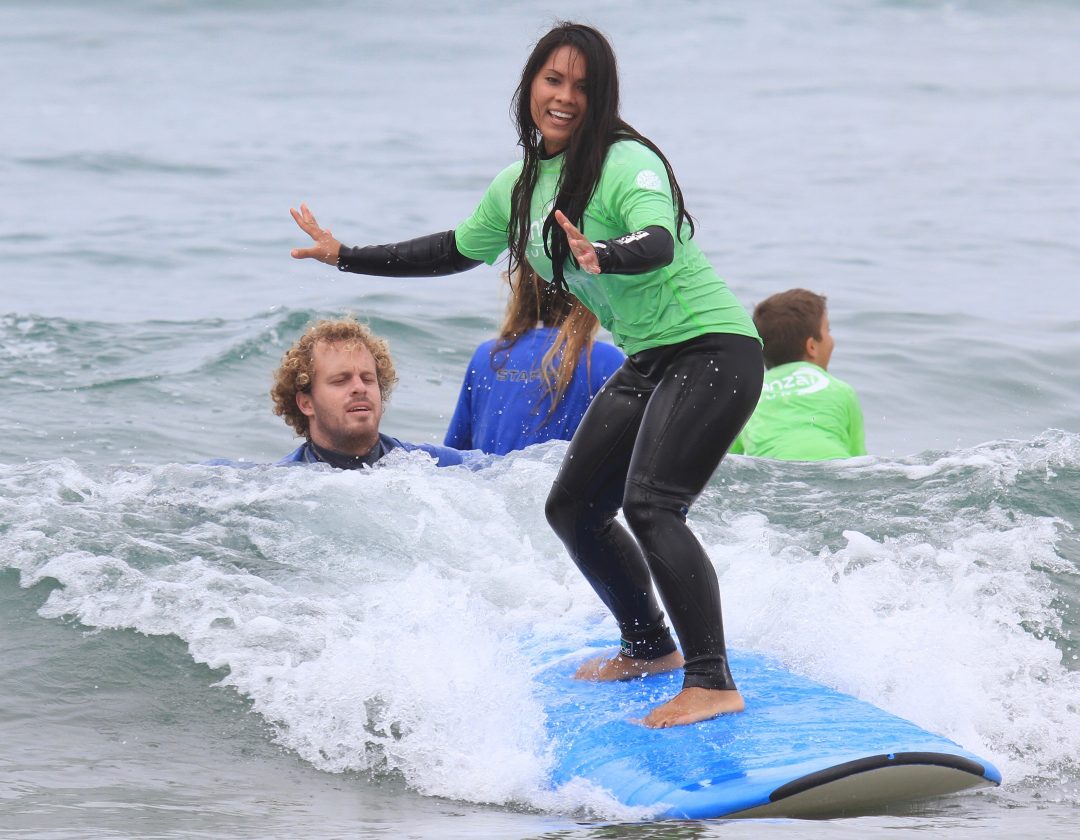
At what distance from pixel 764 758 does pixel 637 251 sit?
4.83ft

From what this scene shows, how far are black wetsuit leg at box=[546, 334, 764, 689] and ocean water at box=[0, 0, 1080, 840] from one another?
60 cm

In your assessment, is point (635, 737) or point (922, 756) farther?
point (635, 737)

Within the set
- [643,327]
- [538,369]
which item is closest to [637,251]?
[643,327]

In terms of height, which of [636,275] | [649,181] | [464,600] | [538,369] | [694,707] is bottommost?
[464,600]

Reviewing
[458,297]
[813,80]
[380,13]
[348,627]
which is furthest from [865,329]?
[380,13]

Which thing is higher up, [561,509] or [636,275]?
[636,275]

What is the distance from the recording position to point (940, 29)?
35.1 meters

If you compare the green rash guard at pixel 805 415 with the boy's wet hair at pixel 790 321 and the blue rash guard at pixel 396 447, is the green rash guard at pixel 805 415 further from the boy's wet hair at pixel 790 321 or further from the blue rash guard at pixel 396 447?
the blue rash guard at pixel 396 447

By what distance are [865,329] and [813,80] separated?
1816 cm

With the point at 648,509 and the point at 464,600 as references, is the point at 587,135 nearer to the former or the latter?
the point at 648,509

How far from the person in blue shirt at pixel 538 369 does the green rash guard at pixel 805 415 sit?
50.5 inches

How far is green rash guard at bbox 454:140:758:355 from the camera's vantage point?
4238 mm

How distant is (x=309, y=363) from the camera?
6793mm

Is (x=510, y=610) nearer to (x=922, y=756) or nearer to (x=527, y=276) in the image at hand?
(x=527, y=276)
